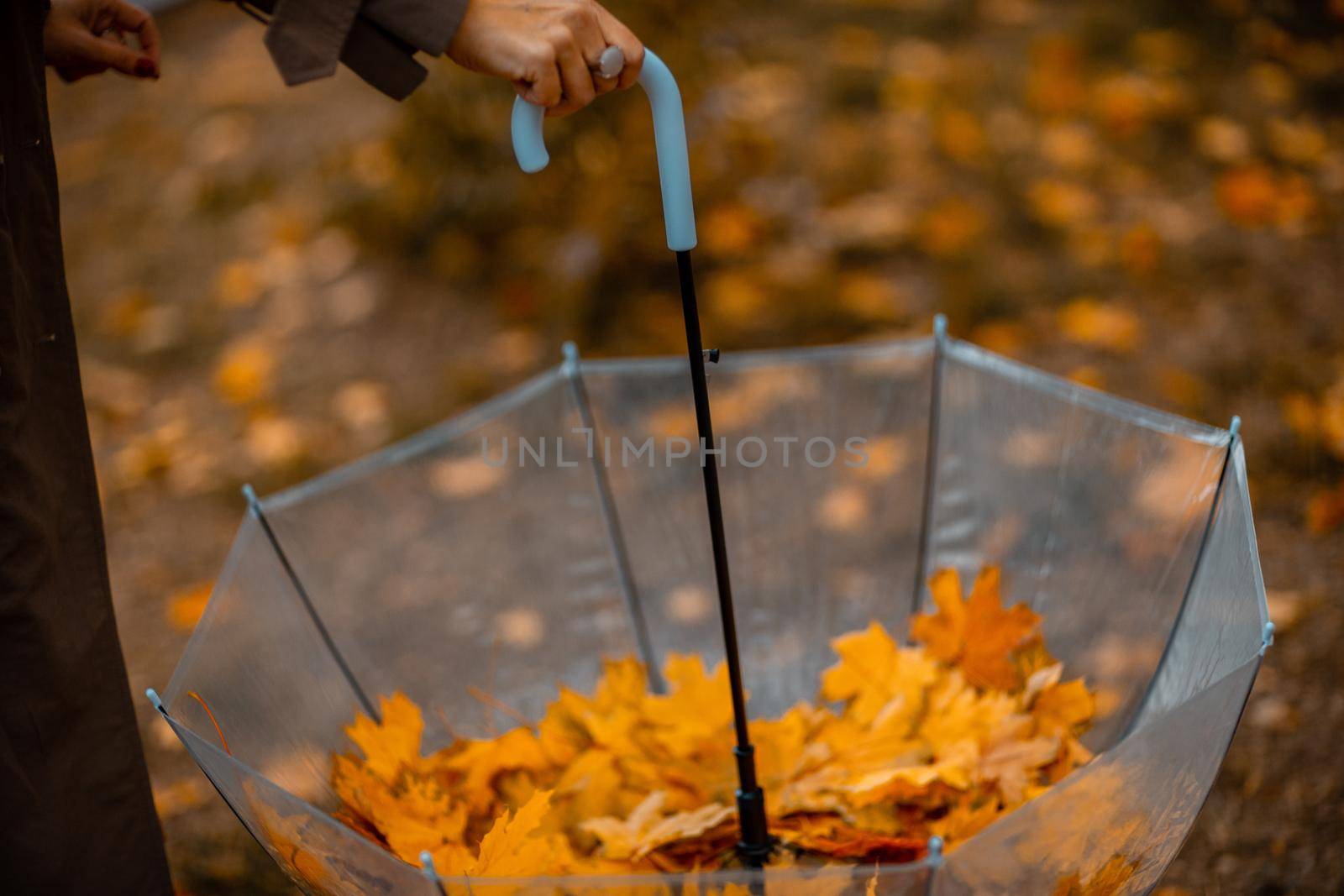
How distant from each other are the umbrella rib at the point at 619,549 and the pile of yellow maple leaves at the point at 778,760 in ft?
0.31

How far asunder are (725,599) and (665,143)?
0.37m

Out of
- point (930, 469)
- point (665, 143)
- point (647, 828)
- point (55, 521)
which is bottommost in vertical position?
point (647, 828)

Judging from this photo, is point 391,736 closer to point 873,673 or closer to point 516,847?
point 516,847

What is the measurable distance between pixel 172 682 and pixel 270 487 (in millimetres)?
1183

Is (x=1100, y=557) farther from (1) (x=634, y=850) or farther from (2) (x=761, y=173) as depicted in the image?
(2) (x=761, y=173)

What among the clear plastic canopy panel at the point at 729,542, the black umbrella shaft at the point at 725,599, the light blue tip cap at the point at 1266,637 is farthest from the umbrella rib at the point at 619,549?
the light blue tip cap at the point at 1266,637

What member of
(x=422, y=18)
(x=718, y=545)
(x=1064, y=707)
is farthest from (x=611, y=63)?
(x=1064, y=707)

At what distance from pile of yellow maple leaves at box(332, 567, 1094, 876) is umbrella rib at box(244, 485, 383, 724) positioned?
0.06 m

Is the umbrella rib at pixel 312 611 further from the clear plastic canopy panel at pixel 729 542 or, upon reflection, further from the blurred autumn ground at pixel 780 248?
the blurred autumn ground at pixel 780 248

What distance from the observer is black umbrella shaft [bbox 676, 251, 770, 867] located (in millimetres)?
901

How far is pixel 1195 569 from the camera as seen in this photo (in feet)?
3.47

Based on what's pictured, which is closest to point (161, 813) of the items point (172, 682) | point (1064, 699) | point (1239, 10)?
point (172, 682)

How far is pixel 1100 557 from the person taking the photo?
1.15 m

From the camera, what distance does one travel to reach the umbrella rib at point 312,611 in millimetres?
1131
